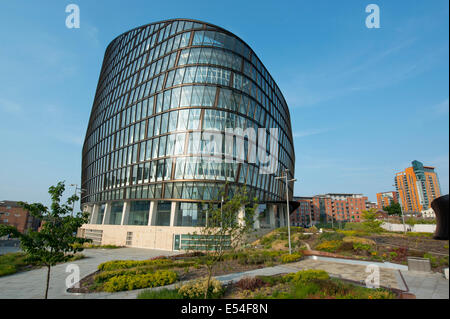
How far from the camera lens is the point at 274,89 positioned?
5559 cm

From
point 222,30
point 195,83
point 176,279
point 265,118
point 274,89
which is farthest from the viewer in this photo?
point 274,89

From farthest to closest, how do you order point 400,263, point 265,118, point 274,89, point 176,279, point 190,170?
point 274,89, point 265,118, point 190,170, point 400,263, point 176,279

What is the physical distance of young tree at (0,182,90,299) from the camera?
984 cm

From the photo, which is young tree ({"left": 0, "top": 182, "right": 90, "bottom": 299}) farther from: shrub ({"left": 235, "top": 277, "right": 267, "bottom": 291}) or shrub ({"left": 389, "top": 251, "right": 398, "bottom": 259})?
shrub ({"left": 389, "top": 251, "right": 398, "bottom": 259})

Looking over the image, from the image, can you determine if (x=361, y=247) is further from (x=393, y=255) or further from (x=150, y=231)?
(x=150, y=231)

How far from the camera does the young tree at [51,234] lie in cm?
984

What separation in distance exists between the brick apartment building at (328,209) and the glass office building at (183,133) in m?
95.2

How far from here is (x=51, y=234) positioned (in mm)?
10609

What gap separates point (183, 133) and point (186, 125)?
150 cm

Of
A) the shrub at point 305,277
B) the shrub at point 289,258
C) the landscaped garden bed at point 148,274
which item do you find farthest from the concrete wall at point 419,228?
the shrub at point 305,277

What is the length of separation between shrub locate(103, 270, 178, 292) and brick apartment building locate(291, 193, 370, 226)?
13488 centimetres

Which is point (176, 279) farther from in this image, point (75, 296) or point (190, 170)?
point (190, 170)
